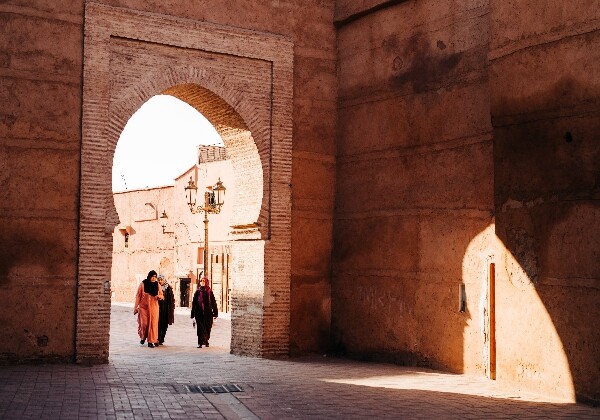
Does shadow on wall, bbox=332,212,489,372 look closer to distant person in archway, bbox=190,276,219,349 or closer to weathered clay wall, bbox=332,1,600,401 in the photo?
weathered clay wall, bbox=332,1,600,401

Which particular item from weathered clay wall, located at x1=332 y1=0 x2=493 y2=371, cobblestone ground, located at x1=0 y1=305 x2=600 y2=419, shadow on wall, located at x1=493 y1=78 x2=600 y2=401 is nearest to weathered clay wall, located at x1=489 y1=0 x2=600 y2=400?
shadow on wall, located at x1=493 y1=78 x2=600 y2=401

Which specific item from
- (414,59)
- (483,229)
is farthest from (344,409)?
(414,59)

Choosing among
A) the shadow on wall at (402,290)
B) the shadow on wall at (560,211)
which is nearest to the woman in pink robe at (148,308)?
the shadow on wall at (402,290)

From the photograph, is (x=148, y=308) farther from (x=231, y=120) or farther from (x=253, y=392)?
(x=253, y=392)

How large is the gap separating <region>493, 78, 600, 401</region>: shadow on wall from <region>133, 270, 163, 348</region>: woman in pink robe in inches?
267

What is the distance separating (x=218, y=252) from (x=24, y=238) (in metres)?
18.8

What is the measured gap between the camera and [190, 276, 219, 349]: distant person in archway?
44.9 ft

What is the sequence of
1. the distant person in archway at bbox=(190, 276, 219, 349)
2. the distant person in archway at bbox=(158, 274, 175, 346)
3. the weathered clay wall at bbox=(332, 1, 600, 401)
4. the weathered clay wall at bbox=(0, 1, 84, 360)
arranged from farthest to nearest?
the distant person in archway at bbox=(158, 274, 175, 346) → the distant person in archway at bbox=(190, 276, 219, 349) → the weathered clay wall at bbox=(0, 1, 84, 360) → the weathered clay wall at bbox=(332, 1, 600, 401)

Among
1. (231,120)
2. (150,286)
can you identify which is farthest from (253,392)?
(150,286)

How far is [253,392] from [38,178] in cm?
404

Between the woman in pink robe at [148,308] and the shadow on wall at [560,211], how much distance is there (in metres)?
6.77

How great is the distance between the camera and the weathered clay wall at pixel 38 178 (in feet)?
33.4

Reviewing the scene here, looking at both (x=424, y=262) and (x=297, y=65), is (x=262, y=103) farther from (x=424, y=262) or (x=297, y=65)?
(x=424, y=262)

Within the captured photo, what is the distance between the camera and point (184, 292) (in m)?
31.8
